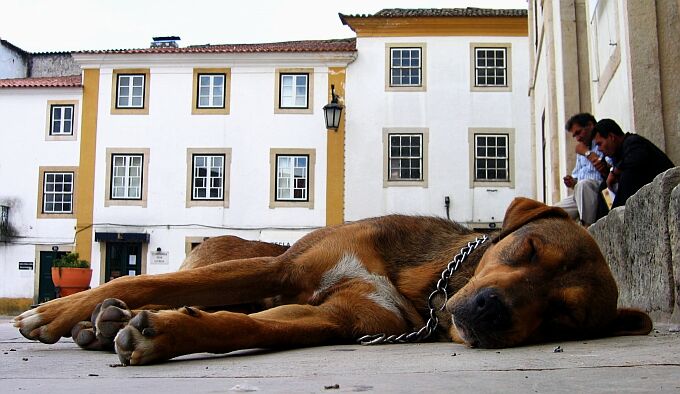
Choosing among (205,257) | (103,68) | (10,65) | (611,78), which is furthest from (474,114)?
(205,257)

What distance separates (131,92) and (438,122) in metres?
10.8

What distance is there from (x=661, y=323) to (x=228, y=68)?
2459 cm

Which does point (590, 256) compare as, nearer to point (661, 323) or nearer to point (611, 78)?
point (661, 323)

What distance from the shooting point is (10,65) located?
3497 centimetres

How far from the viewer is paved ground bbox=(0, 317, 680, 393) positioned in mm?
2033

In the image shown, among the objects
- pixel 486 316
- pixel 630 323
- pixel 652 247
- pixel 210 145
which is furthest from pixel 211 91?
pixel 486 316

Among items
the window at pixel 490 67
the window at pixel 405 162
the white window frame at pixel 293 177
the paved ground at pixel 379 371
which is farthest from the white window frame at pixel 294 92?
the paved ground at pixel 379 371

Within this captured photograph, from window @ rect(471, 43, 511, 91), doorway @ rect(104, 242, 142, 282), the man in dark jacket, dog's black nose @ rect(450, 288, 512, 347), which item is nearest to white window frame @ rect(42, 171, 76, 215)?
doorway @ rect(104, 242, 142, 282)

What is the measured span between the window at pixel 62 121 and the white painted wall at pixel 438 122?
9819 mm

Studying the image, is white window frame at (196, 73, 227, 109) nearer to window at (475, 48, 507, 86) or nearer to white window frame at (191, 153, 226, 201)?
white window frame at (191, 153, 226, 201)

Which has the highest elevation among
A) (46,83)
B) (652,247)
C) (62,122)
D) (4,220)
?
(46,83)

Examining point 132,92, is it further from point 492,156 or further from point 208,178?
point 492,156

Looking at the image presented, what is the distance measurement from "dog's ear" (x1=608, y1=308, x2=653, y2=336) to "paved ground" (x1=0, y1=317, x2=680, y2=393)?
28cm

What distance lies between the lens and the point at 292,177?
27188mm
